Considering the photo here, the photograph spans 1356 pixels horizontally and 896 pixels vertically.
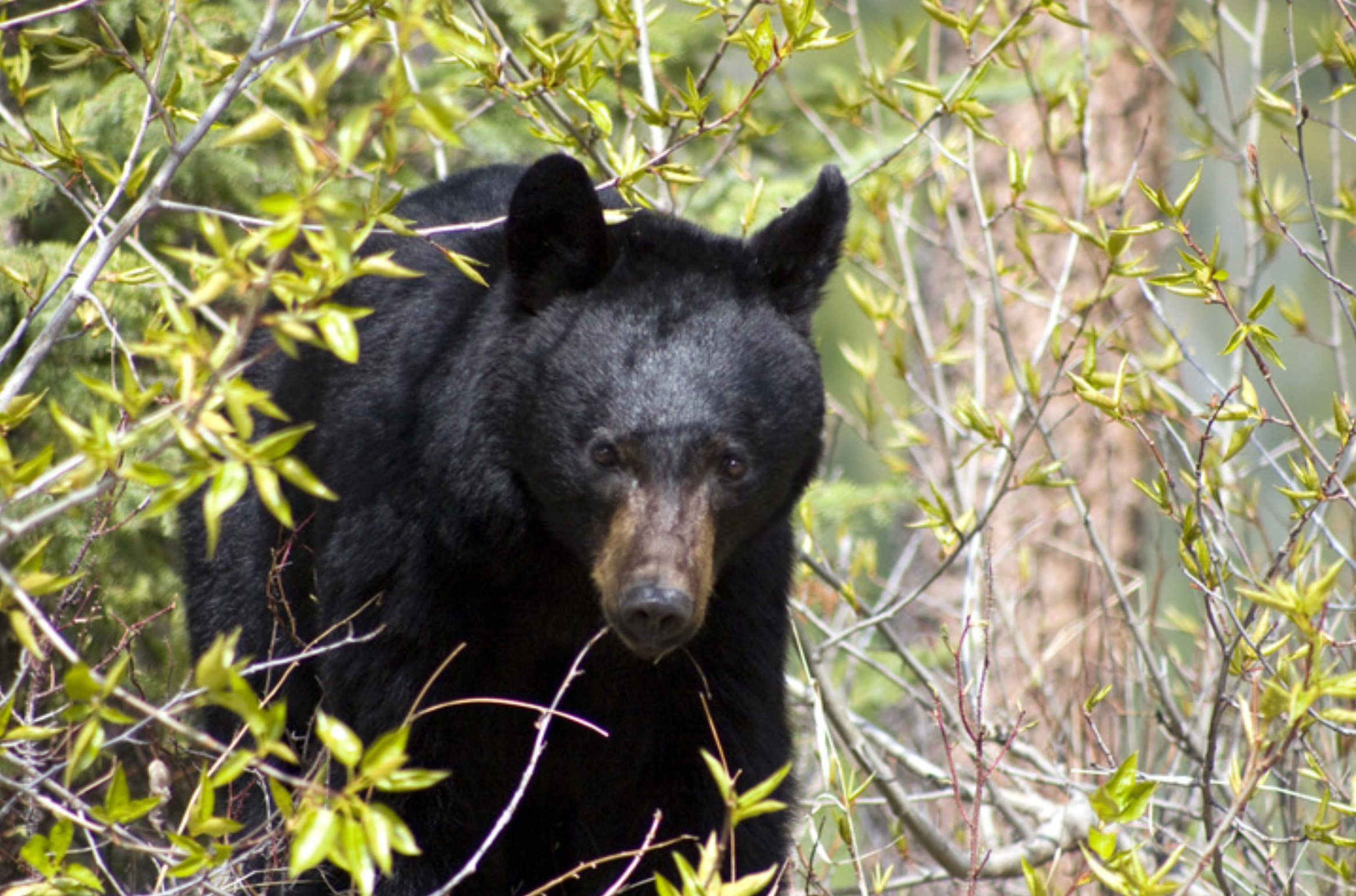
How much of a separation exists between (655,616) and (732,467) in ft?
1.71

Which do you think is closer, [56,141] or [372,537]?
[372,537]

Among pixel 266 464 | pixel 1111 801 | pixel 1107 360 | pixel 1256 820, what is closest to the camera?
pixel 266 464

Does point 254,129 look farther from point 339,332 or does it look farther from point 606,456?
point 606,456

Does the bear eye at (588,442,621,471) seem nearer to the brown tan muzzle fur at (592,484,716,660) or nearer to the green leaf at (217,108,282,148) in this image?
the brown tan muzzle fur at (592,484,716,660)

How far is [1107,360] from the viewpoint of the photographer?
6.75m

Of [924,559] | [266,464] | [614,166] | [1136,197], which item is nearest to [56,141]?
[614,166]

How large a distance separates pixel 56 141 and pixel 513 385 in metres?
1.66

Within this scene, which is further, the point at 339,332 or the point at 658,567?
the point at 658,567

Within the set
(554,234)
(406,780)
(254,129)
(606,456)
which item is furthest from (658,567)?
(254,129)

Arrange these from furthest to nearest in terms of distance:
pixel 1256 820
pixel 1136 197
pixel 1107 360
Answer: pixel 1136 197, pixel 1107 360, pixel 1256 820

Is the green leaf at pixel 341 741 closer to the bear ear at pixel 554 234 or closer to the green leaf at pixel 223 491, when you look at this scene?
the green leaf at pixel 223 491

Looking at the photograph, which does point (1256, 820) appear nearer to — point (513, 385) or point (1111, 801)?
point (1111, 801)

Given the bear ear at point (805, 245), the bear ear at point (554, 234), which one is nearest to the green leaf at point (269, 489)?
the bear ear at point (554, 234)

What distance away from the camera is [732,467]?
3.31 meters
